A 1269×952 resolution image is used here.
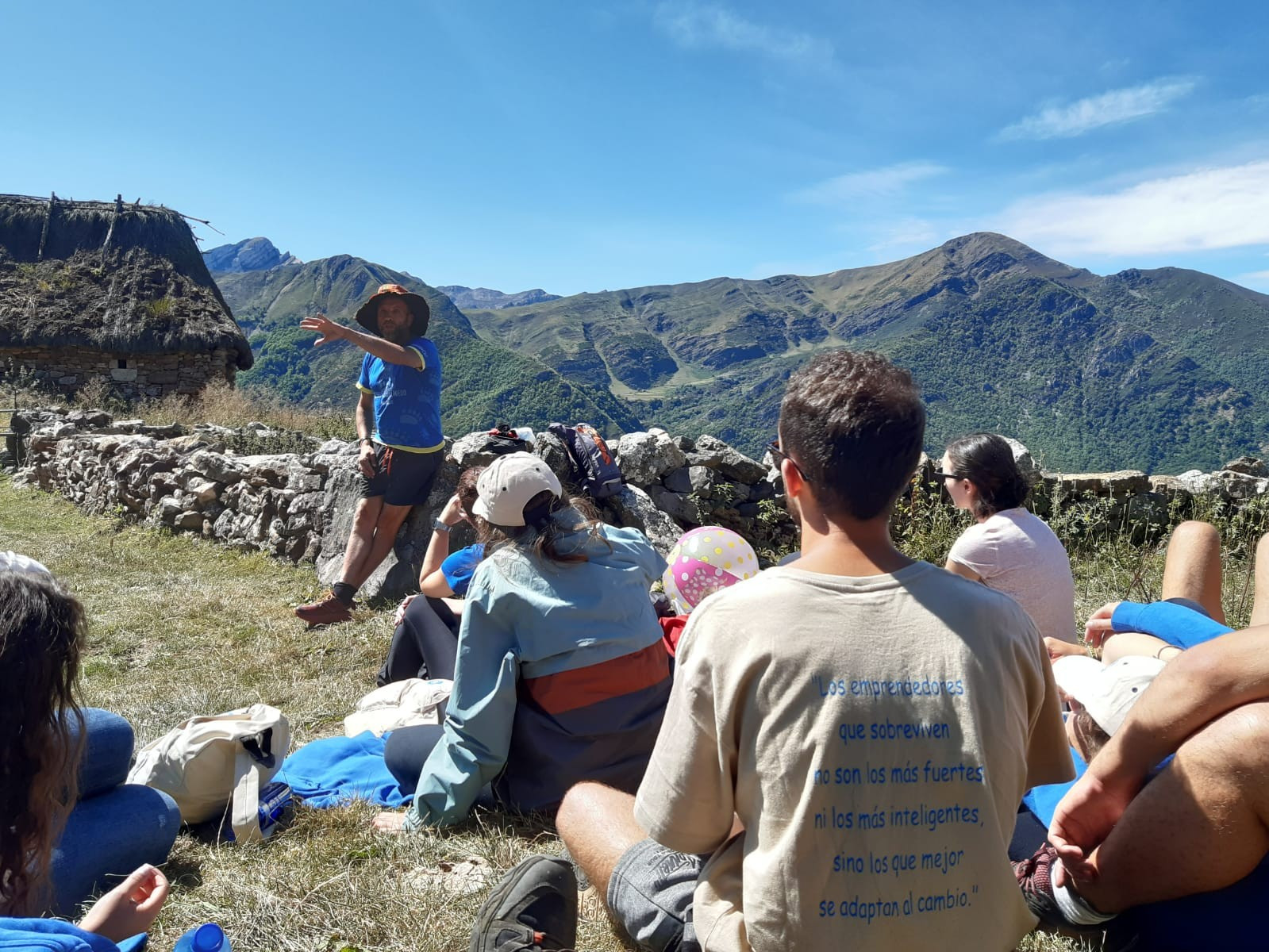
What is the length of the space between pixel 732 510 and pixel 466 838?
4.55 m

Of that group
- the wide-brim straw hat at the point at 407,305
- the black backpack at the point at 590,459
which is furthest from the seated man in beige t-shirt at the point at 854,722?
the wide-brim straw hat at the point at 407,305

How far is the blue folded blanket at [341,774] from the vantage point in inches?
109

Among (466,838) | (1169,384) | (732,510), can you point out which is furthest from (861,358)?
(1169,384)

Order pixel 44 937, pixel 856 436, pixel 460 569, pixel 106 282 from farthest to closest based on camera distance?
pixel 106 282 < pixel 460 569 < pixel 856 436 < pixel 44 937

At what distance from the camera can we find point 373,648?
4.66 meters

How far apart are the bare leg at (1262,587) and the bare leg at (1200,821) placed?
0.75 metres

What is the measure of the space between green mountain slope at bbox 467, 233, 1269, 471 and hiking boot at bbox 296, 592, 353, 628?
10.7ft

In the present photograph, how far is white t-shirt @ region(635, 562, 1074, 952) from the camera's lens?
1203 millimetres

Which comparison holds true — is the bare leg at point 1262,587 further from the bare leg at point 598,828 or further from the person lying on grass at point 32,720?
the person lying on grass at point 32,720

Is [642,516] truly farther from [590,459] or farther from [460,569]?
[460,569]

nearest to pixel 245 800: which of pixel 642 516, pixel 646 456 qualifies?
pixel 642 516

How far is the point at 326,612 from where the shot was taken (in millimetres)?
5066

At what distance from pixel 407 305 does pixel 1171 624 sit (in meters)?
4.15

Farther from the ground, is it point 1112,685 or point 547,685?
point 1112,685
